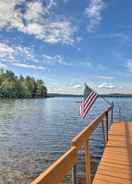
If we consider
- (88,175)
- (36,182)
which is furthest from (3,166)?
(36,182)

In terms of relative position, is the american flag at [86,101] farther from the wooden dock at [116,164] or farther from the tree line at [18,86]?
the tree line at [18,86]

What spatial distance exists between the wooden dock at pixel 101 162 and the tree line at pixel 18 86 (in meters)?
101

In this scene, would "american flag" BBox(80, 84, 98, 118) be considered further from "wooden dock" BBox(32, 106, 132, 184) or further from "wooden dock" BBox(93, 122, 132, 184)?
"wooden dock" BBox(93, 122, 132, 184)

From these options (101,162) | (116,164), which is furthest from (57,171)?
(101,162)

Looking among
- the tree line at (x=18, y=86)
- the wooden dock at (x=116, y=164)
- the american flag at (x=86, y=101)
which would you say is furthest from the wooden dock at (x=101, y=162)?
the tree line at (x=18, y=86)

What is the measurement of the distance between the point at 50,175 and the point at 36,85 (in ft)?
433

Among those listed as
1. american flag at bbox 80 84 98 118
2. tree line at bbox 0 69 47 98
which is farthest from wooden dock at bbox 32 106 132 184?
tree line at bbox 0 69 47 98

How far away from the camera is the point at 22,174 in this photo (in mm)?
9805

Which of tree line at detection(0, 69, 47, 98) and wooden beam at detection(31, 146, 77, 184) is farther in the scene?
tree line at detection(0, 69, 47, 98)

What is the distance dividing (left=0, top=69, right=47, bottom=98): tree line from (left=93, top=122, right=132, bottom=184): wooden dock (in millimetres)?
101001

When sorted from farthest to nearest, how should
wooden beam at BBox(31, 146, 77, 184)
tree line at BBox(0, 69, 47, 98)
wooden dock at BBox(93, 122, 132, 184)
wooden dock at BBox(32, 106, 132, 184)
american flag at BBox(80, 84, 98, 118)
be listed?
tree line at BBox(0, 69, 47, 98)
american flag at BBox(80, 84, 98, 118)
wooden dock at BBox(93, 122, 132, 184)
wooden dock at BBox(32, 106, 132, 184)
wooden beam at BBox(31, 146, 77, 184)

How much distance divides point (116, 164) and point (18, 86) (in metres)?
111

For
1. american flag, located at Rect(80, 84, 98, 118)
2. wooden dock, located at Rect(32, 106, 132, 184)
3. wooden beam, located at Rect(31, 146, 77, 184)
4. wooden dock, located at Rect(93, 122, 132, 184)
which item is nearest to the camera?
wooden beam, located at Rect(31, 146, 77, 184)

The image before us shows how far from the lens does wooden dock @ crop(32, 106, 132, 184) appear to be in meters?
2.39
